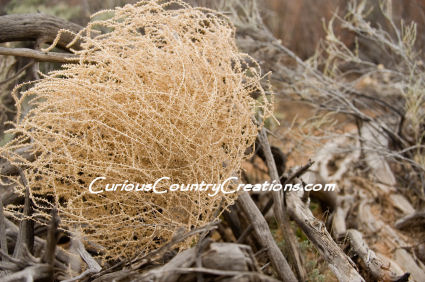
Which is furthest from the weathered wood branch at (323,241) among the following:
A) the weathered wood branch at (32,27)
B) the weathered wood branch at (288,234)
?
the weathered wood branch at (32,27)

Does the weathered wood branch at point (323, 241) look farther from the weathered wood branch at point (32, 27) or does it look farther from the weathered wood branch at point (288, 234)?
the weathered wood branch at point (32, 27)

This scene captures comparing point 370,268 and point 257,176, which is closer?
point 370,268

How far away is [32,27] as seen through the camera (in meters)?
2.05

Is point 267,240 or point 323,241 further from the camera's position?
point 267,240

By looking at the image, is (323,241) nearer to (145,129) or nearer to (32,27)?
(145,129)

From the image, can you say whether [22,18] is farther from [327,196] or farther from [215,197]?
[327,196]

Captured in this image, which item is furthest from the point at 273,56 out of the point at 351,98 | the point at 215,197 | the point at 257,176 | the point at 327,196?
the point at 215,197

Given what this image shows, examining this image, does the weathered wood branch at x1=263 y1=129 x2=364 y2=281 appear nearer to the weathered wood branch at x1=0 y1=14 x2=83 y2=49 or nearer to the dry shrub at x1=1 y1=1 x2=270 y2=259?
the dry shrub at x1=1 y1=1 x2=270 y2=259

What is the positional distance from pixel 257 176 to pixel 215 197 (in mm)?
1451

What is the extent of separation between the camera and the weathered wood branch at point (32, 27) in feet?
6.57

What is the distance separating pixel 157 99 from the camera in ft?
4.34

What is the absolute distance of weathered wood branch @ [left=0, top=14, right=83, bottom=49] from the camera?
6.57 ft

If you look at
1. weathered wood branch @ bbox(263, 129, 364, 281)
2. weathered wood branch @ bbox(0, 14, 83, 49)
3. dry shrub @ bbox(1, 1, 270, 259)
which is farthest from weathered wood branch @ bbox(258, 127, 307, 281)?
weathered wood branch @ bbox(0, 14, 83, 49)

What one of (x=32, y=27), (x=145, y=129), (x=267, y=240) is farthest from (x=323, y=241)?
(x=32, y=27)
